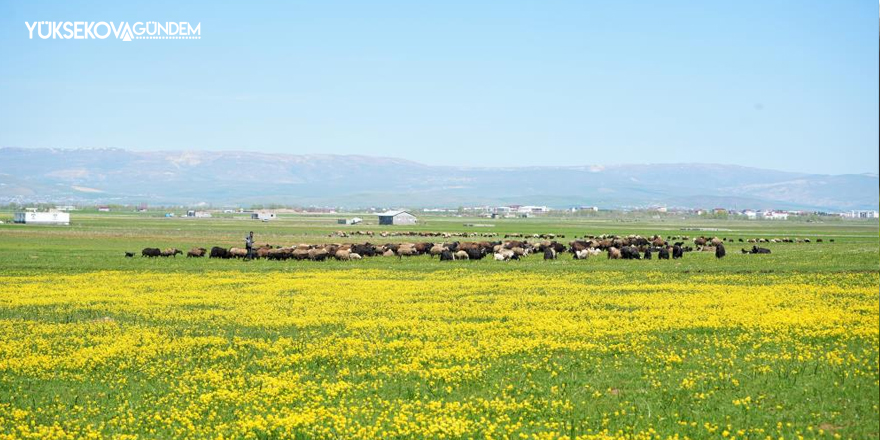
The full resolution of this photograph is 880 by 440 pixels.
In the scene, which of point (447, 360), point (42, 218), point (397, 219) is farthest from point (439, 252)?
point (397, 219)

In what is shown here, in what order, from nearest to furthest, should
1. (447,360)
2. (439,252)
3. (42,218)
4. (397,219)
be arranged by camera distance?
(447,360) < (439,252) < (42,218) < (397,219)

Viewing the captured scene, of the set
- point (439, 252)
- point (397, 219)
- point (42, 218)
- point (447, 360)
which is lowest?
point (447, 360)

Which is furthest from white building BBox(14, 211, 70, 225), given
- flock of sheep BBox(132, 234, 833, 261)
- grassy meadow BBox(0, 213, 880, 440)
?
grassy meadow BBox(0, 213, 880, 440)

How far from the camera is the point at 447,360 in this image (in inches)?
834

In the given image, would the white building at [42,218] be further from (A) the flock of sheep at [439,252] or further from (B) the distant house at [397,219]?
(A) the flock of sheep at [439,252]

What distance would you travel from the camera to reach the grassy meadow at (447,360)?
1588cm

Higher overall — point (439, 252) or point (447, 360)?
point (439, 252)

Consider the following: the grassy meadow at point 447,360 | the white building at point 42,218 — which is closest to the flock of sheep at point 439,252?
the grassy meadow at point 447,360

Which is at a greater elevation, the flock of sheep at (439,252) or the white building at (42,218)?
the white building at (42,218)

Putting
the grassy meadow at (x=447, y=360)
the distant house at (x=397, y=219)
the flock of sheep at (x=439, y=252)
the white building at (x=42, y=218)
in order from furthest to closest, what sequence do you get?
the distant house at (x=397, y=219)
the white building at (x=42, y=218)
the flock of sheep at (x=439, y=252)
the grassy meadow at (x=447, y=360)

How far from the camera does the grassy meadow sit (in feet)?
52.1

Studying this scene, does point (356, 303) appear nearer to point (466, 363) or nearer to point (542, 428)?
point (466, 363)

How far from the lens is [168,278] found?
4403cm

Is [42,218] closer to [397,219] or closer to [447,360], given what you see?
[397,219]
